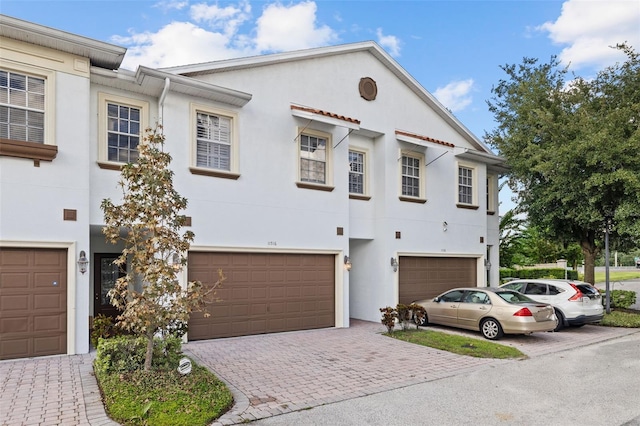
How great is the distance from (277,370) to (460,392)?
3266 mm

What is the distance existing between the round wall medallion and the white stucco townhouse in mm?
53

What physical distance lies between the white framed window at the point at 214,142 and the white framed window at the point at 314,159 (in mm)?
2003

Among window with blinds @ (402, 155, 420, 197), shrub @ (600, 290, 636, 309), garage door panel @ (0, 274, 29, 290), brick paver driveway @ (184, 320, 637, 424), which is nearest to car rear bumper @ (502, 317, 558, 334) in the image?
brick paver driveway @ (184, 320, 637, 424)

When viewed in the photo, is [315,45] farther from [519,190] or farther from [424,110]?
[519,190]

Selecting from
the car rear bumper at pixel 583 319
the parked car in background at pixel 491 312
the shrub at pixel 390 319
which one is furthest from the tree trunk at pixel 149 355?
the car rear bumper at pixel 583 319

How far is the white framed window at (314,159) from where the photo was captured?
41.6 ft

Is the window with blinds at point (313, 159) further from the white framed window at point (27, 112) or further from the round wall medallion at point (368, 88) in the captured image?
the white framed window at point (27, 112)

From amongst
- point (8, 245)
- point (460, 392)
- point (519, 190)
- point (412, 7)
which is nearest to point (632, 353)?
point (460, 392)

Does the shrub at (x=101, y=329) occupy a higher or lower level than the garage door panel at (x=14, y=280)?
lower

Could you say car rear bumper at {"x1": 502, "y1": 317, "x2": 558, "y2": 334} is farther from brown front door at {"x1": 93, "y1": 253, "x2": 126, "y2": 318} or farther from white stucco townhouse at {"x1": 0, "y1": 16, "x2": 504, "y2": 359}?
brown front door at {"x1": 93, "y1": 253, "x2": 126, "y2": 318}

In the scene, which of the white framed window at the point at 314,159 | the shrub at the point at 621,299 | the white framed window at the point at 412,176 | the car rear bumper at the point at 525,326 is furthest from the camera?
the shrub at the point at 621,299

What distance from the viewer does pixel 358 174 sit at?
47.6 feet

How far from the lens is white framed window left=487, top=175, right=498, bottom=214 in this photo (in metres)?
18.1

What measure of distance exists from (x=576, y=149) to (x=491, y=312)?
676 cm
